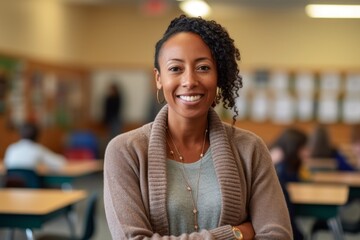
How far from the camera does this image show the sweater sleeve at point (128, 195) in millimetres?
2017

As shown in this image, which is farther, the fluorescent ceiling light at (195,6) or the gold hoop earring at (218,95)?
the fluorescent ceiling light at (195,6)

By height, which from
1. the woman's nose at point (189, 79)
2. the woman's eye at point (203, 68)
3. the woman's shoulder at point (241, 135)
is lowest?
the woman's shoulder at point (241, 135)

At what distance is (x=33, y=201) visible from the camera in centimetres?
484

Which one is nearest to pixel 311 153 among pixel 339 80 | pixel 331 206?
pixel 331 206

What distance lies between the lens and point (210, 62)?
6.86ft

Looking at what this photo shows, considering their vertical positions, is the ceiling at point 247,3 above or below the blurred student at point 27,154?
above

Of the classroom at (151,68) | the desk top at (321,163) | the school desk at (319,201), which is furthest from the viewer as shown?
the classroom at (151,68)

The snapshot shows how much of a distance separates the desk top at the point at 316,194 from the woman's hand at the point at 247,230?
279cm

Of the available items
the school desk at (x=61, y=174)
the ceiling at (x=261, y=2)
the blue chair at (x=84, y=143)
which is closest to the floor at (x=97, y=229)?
the school desk at (x=61, y=174)

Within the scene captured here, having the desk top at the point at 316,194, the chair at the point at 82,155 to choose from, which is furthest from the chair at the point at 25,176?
the chair at the point at 82,155

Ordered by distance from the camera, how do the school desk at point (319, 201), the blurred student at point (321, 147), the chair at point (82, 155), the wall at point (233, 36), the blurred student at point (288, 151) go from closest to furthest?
the school desk at point (319, 201) < the blurred student at point (288, 151) < the blurred student at point (321, 147) < the chair at point (82, 155) < the wall at point (233, 36)

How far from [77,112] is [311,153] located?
680cm

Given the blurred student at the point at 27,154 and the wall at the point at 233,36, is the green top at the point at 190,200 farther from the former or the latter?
the wall at the point at 233,36

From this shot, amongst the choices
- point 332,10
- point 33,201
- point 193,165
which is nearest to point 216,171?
point 193,165
